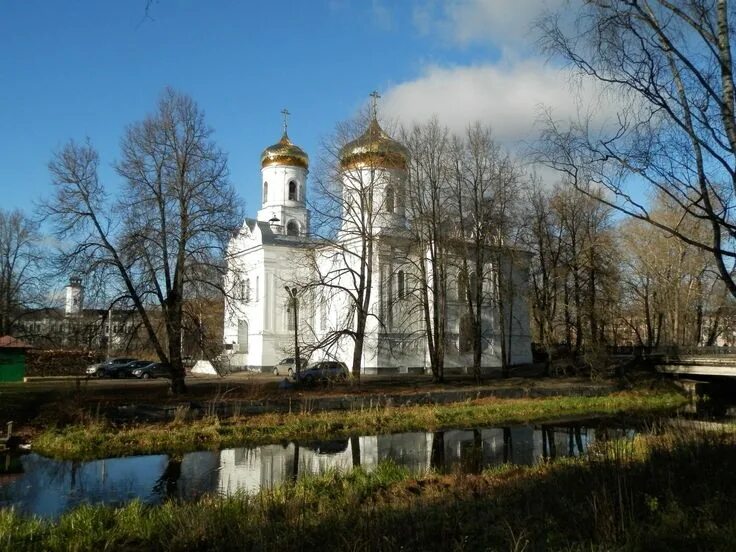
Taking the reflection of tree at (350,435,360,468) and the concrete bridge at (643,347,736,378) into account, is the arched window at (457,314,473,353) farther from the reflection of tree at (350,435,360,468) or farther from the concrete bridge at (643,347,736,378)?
the reflection of tree at (350,435,360,468)

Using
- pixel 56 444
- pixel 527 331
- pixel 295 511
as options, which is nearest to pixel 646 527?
pixel 295 511

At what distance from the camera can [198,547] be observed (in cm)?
736

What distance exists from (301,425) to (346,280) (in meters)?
20.8

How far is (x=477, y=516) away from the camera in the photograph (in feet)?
25.8

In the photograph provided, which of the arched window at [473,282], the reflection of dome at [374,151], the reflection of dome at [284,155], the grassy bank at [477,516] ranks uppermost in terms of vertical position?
the reflection of dome at [284,155]

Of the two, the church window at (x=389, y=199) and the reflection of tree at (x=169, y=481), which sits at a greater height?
the church window at (x=389, y=199)

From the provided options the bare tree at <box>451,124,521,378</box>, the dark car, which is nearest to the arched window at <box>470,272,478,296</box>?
the bare tree at <box>451,124,521,378</box>

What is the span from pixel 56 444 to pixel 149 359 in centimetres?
3227

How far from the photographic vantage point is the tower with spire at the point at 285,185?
47.8 meters

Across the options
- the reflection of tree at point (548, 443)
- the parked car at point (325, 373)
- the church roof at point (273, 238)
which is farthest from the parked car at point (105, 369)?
the reflection of tree at point (548, 443)

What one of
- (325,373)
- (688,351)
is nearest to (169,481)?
(325,373)

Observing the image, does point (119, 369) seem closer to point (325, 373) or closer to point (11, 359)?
point (11, 359)

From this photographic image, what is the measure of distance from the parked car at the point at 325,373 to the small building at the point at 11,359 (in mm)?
13905

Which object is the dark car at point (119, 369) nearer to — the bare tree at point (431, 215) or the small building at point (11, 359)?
the small building at point (11, 359)
